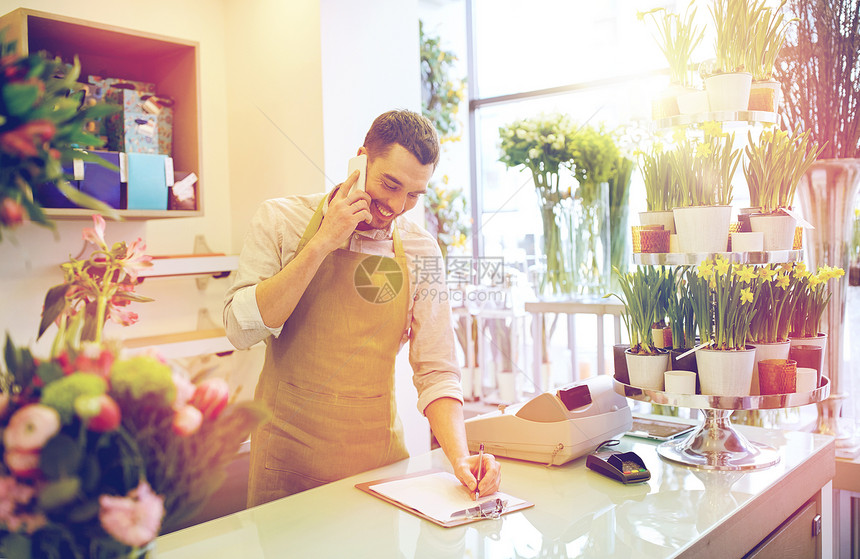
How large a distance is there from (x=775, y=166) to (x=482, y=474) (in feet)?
3.32

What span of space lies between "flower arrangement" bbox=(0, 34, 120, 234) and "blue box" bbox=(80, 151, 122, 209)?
5.57 feet

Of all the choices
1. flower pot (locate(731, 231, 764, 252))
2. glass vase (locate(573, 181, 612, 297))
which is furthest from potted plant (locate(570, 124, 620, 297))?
flower pot (locate(731, 231, 764, 252))

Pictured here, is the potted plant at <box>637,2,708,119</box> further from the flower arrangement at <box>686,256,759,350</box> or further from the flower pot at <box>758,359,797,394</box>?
the flower pot at <box>758,359,797,394</box>

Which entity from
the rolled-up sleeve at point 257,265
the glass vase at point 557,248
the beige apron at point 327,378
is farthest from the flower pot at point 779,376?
the glass vase at point 557,248

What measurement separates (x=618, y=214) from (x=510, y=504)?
1.94m

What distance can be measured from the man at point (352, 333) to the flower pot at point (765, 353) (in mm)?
688

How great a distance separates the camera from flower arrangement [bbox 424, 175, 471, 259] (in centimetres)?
429

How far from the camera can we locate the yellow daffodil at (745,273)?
155 cm

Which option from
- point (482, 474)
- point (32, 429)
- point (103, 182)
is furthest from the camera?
point (103, 182)

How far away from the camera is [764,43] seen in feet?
5.64

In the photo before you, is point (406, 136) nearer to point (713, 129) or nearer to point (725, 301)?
point (713, 129)

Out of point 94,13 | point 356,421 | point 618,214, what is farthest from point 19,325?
point 618,214

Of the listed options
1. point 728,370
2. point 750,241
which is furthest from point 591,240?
point 728,370

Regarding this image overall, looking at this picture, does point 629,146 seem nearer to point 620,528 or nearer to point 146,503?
point 620,528
